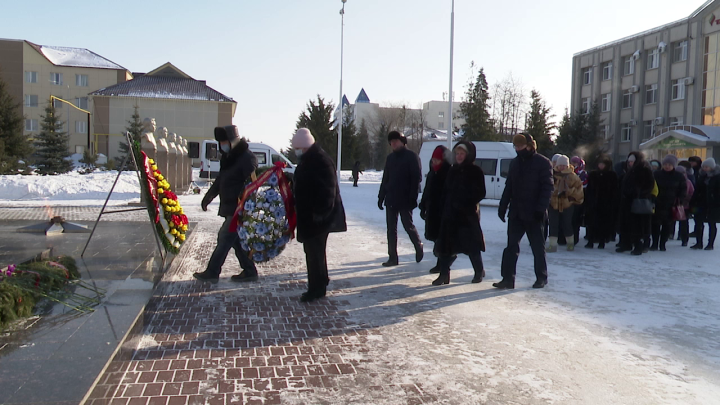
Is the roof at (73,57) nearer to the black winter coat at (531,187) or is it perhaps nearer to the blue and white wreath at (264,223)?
the blue and white wreath at (264,223)

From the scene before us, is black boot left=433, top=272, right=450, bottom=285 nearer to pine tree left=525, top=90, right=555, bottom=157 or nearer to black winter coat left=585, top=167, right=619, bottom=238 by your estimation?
black winter coat left=585, top=167, right=619, bottom=238

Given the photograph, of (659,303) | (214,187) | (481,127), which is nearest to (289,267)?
(214,187)

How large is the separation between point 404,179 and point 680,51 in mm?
38219

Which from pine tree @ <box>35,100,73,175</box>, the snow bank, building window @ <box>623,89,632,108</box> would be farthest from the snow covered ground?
building window @ <box>623,89,632,108</box>

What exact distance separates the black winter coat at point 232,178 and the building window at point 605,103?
44.7 m

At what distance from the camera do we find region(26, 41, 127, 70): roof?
6375 centimetres

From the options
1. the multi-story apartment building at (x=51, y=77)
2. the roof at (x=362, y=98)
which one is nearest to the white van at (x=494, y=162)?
the multi-story apartment building at (x=51, y=77)

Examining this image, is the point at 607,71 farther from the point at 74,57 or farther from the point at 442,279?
the point at 74,57

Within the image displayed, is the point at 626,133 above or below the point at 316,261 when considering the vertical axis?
above

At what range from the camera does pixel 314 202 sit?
5906 millimetres

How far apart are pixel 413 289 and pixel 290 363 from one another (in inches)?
112

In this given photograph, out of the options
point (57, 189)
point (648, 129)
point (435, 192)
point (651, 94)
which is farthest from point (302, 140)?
point (651, 94)

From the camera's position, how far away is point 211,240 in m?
10.5

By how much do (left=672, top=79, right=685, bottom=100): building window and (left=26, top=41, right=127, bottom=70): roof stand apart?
53.0 metres
